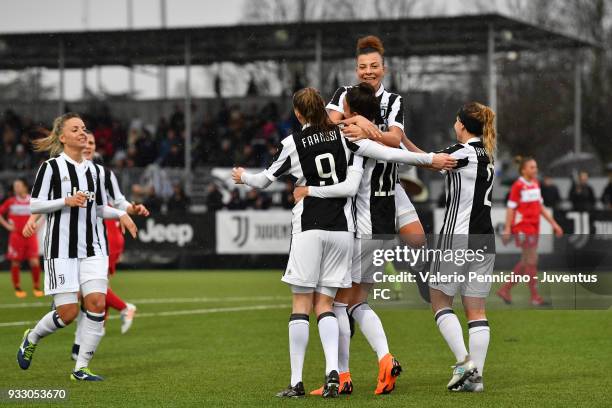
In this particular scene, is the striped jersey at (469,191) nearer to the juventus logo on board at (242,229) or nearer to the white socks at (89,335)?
the white socks at (89,335)

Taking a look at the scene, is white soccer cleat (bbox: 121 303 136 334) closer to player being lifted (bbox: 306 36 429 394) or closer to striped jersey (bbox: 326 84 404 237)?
player being lifted (bbox: 306 36 429 394)

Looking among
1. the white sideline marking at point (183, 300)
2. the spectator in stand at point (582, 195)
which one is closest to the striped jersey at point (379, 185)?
the white sideline marking at point (183, 300)

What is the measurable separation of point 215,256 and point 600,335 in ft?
48.1

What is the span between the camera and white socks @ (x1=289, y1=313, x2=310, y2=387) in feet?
26.7

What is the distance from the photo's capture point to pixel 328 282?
825 centimetres

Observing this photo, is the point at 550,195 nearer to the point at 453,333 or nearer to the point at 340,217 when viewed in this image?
the point at 453,333

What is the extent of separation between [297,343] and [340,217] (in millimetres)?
920

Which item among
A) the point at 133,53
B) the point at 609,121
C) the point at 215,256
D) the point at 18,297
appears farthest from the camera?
the point at 609,121

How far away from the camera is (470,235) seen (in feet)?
28.0

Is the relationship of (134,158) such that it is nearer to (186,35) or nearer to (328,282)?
(186,35)

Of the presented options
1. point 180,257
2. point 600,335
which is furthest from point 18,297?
point 600,335

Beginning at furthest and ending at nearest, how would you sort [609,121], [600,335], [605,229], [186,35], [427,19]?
[609,121]
[186,35]
[427,19]
[605,229]
[600,335]

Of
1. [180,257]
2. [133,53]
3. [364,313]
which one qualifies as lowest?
[180,257]

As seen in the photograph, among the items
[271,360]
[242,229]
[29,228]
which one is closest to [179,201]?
[242,229]
